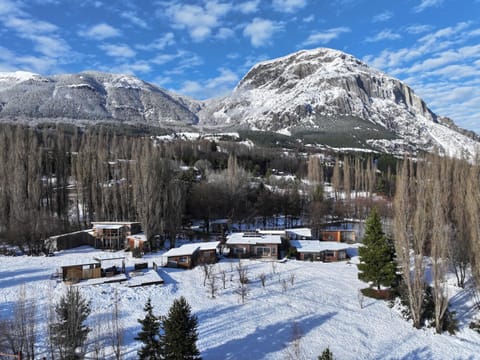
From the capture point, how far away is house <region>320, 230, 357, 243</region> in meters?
40.3

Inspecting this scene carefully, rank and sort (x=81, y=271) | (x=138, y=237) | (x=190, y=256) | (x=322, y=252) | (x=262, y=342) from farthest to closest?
(x=138, y=237) → (x=322, y=252) → (x=190, y=256) → (x=81, y=271) → (x=262, y=342)

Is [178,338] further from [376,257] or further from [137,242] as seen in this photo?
[137,242]

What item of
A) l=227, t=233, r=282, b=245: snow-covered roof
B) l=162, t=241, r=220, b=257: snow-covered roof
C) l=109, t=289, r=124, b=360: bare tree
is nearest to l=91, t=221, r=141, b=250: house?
l=162, t=241, r=220, b=257: snow-covered roof

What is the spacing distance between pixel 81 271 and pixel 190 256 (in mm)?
8206

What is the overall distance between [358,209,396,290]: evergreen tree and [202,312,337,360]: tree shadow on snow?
6.49 meters

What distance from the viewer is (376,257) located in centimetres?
2311

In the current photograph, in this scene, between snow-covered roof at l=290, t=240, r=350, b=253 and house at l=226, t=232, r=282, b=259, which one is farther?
snow-covered roof at l=290, t=240, r=350, b=253

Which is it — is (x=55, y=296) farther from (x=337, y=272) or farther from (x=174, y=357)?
(x=337, y=272)

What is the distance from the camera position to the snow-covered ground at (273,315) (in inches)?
617

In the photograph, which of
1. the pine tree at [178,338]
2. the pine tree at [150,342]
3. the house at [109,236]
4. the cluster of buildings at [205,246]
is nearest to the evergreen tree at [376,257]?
the cluster of buildings at [205,246]

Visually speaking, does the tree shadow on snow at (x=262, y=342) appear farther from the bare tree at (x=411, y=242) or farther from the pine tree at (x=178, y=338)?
the bare tree at (x=411, y=242)

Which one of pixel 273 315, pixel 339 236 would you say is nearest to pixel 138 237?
pixel 273 315

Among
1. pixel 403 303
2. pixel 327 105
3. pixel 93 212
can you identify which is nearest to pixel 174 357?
pixel 403 303

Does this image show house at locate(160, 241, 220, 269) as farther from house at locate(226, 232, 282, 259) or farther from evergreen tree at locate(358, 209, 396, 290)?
evergreen tree at locate(358, 209, 396, 290)
